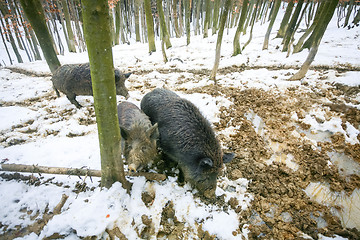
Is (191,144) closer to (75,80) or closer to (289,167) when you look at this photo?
(289,167)

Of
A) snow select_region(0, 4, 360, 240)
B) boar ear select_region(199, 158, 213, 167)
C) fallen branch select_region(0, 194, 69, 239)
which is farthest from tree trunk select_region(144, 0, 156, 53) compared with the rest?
fallen branch select_region(0, 194, 69, 239)

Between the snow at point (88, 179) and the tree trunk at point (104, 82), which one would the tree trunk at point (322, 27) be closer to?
the snow at point (88, 179)

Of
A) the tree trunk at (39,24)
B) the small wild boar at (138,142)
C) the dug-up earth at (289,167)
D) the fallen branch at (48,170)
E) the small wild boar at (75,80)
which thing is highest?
the tree trunk at (39,24)

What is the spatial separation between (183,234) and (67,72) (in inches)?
243

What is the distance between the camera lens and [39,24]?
20.2ft

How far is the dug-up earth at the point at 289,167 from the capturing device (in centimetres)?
241

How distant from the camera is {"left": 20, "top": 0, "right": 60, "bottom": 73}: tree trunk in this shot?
5.72 metres

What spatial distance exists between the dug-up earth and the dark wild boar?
1.81 ft

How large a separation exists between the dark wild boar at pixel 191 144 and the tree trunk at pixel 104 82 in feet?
3.73

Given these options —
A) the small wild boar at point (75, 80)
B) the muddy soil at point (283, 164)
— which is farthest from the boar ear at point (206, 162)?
the small wild boar at point (75, 80)

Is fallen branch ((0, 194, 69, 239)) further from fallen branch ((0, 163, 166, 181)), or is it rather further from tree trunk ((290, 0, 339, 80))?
tree trunk ((290, 0, 339, 80))

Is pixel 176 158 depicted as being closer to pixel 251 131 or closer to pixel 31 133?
pixel 251 131

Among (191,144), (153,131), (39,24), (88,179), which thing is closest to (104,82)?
(153,131)

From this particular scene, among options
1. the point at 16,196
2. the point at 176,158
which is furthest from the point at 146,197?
the point at 16,196
